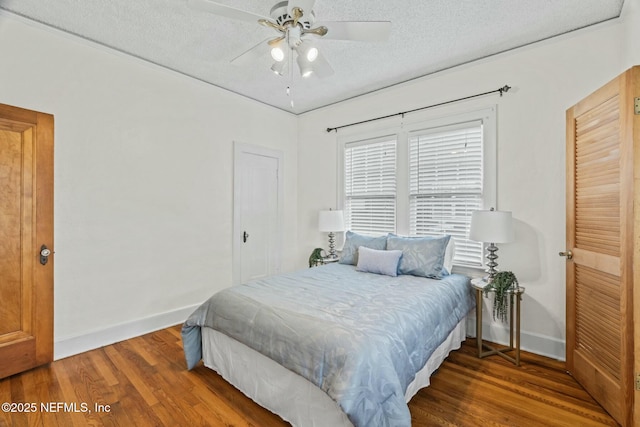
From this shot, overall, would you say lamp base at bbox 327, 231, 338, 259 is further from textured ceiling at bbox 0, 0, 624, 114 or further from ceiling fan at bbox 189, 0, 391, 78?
ceiling fan at bbox 189, 0, 391, 78

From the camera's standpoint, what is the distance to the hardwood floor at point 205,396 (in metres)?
1.87

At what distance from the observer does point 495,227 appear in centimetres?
259

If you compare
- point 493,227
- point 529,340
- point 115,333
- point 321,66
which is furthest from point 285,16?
point 529,340

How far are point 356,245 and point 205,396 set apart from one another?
2.06 meters

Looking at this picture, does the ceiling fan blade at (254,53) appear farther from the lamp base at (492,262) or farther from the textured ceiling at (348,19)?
the lamp base at (492,262)

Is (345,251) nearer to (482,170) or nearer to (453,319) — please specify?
(453,319)

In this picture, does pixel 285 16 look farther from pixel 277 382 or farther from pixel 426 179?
pixel 277 382

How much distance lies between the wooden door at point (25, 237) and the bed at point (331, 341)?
1.22m

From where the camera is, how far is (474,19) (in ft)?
7.89

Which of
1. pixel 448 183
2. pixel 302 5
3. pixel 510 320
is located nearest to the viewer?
pixel 302 5

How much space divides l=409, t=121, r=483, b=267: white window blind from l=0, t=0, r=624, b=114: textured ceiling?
0.75m

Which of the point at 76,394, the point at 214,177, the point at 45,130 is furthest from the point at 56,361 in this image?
the point at 214,177

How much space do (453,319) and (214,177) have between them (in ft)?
9.85

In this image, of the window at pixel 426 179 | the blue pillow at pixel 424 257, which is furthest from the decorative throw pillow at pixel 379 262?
the window at pixel 426 179
